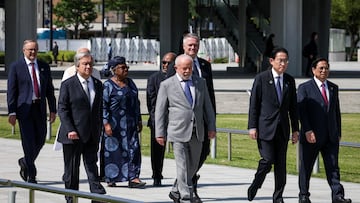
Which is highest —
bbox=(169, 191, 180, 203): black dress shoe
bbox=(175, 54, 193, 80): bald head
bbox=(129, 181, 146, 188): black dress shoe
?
bbox=(175, 54, 193, 80): bald head

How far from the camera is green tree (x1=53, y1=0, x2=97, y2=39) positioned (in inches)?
4124

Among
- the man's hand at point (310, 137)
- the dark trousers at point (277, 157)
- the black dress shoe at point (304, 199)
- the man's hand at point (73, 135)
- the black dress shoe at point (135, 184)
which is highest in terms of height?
the man's hand at point (73, 135)

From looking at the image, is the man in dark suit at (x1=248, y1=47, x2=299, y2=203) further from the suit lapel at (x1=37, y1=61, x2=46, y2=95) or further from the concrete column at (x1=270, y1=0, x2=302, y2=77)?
the concrete column at (x1=270, y1=0, x2=302, y2=77)

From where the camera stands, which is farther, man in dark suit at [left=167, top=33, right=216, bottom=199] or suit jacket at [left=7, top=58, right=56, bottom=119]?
suit jacket at [left=7, top=58, right=56, bottom=119]

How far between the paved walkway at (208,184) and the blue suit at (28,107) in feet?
3.23

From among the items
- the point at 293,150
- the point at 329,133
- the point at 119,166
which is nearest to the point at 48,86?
the point at 119,166

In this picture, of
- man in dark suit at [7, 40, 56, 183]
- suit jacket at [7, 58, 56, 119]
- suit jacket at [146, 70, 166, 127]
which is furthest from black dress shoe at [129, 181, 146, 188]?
suit jacket at [7, 58, 56, 119]

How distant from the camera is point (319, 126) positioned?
13.5 meters

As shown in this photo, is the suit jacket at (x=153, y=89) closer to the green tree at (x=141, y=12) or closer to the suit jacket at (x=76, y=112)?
the suit jacket at (x=76, y=112)

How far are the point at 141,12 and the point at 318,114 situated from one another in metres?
89.6

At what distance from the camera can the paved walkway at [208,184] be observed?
14.4 metres

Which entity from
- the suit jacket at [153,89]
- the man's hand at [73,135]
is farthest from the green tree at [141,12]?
the man's hand at [73,135]

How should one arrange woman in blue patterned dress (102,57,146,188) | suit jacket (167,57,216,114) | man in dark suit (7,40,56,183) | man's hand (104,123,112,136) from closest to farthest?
suit jacket (167,57,216,114) → man in dark suit (7,40,56,183) → man's hand (104,123,112,136) → woman in blue patterned dress (102,57,146,188)

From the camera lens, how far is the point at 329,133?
44.2 feet
